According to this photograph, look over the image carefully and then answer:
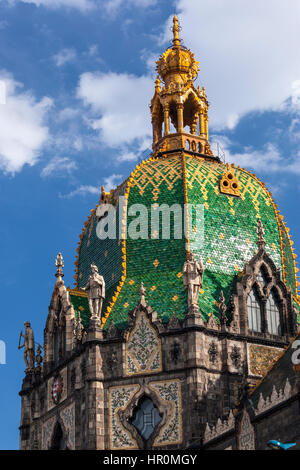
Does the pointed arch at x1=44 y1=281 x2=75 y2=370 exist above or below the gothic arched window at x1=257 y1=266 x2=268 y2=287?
below

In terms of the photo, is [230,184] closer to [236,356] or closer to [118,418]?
[236,356]

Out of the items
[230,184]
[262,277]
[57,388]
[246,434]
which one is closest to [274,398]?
[246,434]

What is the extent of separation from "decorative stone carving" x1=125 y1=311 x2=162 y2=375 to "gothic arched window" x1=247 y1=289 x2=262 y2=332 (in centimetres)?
435

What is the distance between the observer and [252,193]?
50.7 metres

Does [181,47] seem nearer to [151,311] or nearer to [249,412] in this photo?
[151,311]

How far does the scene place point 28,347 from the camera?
49.8 metres

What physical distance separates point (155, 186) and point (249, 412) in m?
14.8

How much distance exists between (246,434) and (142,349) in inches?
298

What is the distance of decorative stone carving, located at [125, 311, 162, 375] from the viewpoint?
143 feet

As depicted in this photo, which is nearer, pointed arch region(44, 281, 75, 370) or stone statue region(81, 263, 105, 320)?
stone statue region(81, 263, 105, 320)

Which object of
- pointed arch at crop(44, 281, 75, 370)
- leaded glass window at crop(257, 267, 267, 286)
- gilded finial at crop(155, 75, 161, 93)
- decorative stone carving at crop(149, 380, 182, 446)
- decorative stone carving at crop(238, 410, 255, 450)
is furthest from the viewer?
gilded finial at crop(155, 75, 161, 93)

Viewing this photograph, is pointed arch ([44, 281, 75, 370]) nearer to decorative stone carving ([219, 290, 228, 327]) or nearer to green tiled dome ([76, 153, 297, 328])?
green tiled dome ([76, 153, 297, 328])

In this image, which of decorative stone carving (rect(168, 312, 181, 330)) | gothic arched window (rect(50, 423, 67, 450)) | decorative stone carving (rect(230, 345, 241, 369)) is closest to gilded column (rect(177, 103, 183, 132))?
decorative stone carving (rect(168, 312, 181, 330))
